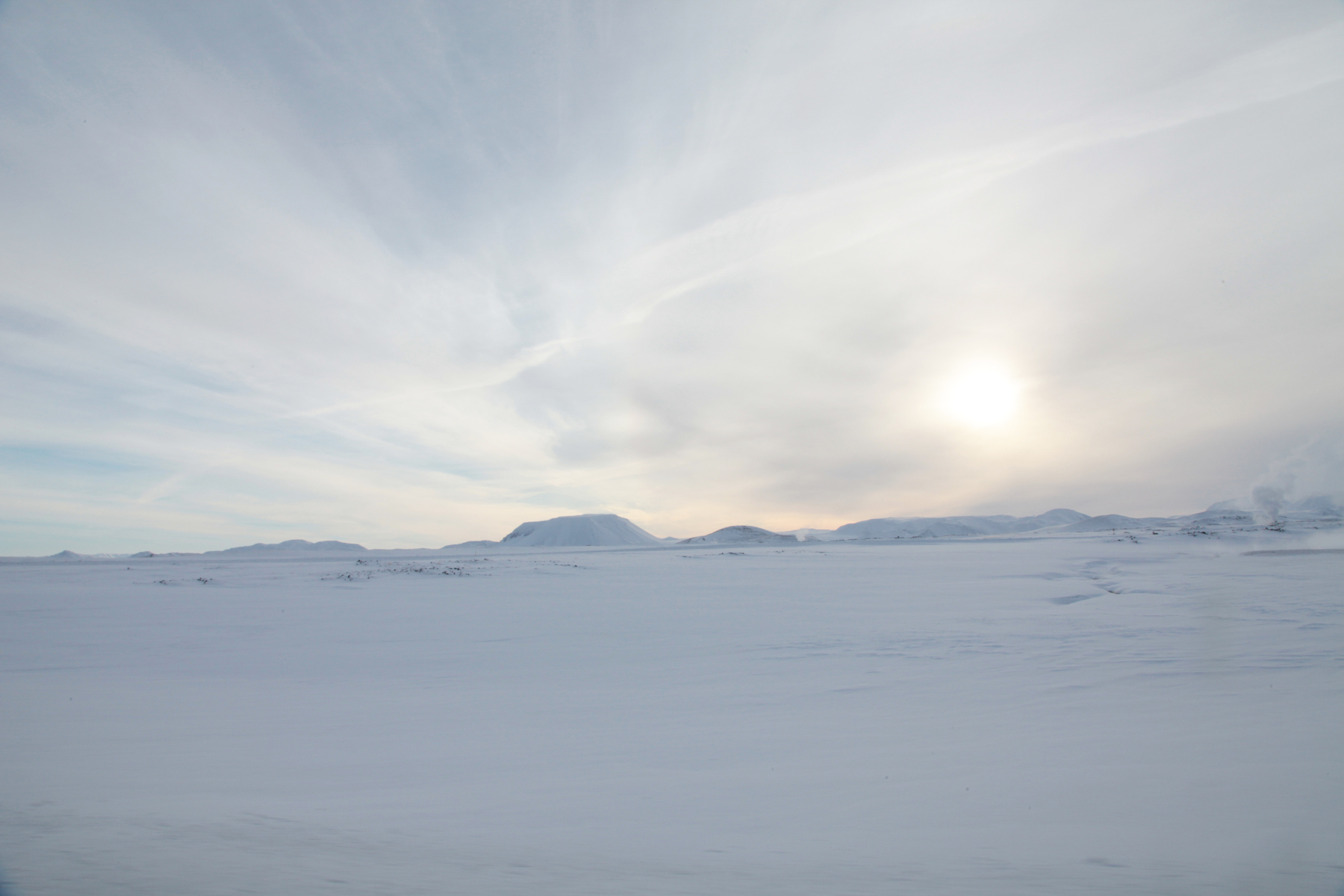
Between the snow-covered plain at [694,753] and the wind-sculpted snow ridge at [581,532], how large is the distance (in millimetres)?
87645

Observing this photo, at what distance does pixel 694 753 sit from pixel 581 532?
98842mm

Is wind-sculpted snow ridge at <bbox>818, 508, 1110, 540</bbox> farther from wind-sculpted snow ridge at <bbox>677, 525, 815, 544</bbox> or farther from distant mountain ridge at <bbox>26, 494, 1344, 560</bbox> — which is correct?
wind-sculpted snow ridge at <bbox>677, 525, 815, 544</bbox>

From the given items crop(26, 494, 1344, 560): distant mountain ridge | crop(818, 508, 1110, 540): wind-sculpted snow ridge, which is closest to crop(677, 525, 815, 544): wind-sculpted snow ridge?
crop(26, 494, 1344, 560): distant mountain ridge

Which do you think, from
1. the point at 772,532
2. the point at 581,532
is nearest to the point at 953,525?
the point at 772,532

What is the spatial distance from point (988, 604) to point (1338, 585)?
6.62 metres

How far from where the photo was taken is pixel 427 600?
16.7 meters

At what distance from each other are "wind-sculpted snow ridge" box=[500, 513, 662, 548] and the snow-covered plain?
87645mm

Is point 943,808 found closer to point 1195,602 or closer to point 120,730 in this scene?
point 120,730

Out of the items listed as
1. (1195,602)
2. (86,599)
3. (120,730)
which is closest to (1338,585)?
(1195,602)

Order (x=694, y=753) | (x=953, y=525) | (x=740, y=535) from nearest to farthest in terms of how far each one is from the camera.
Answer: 1. (x=694, y=753)
2. (x=740, y=535)
3. (x=953, y=525)

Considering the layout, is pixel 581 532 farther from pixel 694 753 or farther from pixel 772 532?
pixel 694 753

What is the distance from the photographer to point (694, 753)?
5.46 m

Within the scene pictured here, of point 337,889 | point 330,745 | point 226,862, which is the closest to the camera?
point 337,889

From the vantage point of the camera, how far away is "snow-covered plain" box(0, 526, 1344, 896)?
10.9ft
